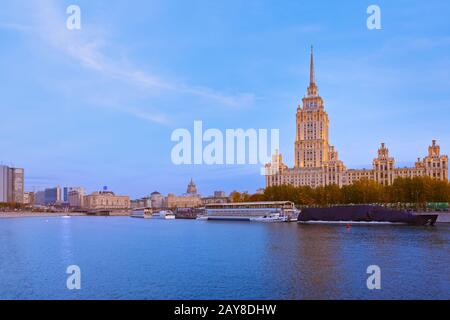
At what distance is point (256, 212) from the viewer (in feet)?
513

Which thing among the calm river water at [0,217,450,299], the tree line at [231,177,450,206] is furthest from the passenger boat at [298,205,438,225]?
the calm river water at [0,217,450,299]

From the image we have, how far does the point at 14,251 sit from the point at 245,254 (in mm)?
28641

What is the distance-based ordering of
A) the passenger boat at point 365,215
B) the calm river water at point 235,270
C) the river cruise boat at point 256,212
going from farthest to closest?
the river cruise boat at point 256,212
the passenger boat at point 365,215
the calm river water at point 235,270

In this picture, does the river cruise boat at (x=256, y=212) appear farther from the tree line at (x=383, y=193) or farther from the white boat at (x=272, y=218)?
the tree line at (x=383, y=193)

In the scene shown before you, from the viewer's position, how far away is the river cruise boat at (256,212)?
14559cm

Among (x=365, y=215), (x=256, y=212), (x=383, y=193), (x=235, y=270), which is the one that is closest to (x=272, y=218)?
(x=256, y=212)

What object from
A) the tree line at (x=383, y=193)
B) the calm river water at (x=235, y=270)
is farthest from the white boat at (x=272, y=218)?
the calm river water at (x=235, y=270)

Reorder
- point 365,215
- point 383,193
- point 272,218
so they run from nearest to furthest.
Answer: point 365,215 < point 272,218 < point 383,193

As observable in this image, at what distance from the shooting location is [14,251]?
63062 millimetres

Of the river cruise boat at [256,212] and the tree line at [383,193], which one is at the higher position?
the tree line at [383,193]

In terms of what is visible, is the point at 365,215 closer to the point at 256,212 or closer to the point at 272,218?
the point at 272,218

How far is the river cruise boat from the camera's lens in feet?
478

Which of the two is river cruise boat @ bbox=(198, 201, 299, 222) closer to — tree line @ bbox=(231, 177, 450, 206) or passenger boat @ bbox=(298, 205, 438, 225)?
passenger boat @ bbox=(298, 205, 438, 225)

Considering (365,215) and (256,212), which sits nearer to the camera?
(365,215)
